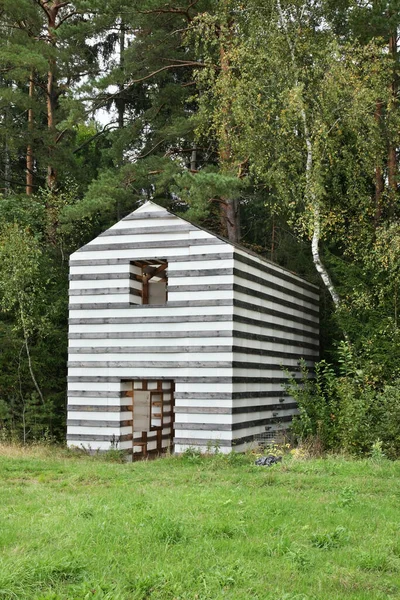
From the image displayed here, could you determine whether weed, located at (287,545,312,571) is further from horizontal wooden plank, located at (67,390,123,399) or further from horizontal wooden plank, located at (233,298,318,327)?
horizontal wooden plank, located at (67,390,123,399)

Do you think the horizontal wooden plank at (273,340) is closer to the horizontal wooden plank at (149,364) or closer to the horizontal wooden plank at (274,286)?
the horizontal wooden plank at (149,364)

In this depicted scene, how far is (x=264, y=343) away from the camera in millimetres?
16281

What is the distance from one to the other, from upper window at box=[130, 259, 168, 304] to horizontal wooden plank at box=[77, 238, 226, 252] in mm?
415

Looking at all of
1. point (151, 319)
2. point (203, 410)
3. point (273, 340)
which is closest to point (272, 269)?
point (273, 340)

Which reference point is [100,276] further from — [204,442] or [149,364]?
[204,442]

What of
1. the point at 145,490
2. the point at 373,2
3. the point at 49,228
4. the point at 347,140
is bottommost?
the point at 145,490

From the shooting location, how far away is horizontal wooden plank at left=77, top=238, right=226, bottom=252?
14.8 metres

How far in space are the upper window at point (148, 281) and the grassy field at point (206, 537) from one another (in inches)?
217

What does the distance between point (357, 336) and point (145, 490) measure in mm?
9919

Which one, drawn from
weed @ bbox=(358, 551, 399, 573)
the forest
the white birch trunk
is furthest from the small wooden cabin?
weed @ bbox=(358, 551, 399, 573)

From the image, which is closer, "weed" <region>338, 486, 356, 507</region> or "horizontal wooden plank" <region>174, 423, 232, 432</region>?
"weed" <region>338, 486, 356, 507</region>

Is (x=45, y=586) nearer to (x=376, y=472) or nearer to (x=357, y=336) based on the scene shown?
(x=376, y=472)

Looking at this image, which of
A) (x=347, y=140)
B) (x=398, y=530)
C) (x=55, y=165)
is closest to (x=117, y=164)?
(x=55, y=165)

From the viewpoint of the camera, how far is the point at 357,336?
18.5m
